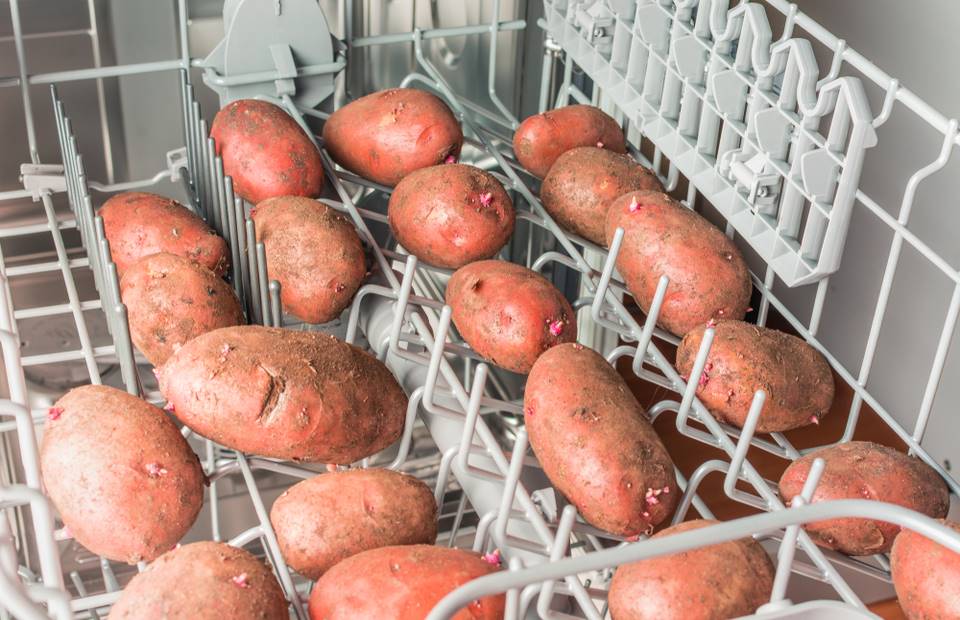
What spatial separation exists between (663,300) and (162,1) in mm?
565

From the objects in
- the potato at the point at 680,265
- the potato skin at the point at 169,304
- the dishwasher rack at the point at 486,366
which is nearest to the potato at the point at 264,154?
the dishwasher rack at the point at 486,366

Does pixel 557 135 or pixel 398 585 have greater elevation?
pixel 557 135

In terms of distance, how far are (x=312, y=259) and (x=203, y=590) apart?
303 millimetres

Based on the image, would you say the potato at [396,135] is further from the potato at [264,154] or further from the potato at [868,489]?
the potato at [868,489]

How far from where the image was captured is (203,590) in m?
0.58

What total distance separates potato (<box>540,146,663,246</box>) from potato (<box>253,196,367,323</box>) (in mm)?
180

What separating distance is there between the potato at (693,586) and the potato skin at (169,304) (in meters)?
0.33

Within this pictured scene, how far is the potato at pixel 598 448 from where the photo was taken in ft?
2.19

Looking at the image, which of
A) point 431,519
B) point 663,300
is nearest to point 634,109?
point 663,300

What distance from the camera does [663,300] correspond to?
81 centimetres

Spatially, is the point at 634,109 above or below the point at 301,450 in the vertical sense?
above

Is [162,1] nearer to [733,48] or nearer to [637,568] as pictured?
[733,48]

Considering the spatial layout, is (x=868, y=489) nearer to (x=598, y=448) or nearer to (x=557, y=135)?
(x=598, y=448)


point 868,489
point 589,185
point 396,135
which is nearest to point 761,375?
point 868,489
